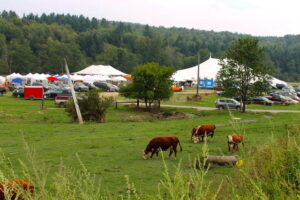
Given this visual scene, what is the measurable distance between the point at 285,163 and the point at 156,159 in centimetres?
1077

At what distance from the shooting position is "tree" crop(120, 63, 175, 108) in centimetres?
4719

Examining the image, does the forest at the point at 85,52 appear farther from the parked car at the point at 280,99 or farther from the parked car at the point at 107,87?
the parked car at the point at 280,99

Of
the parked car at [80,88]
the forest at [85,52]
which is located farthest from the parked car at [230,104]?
the forest at [85,52]

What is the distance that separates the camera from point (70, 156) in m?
19.5

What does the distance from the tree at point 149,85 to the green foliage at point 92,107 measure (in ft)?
30.8

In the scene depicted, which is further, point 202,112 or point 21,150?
point 202,112

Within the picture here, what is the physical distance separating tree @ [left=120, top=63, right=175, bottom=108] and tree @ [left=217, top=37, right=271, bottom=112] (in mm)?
6842

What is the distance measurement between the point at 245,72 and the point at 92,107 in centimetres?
1697

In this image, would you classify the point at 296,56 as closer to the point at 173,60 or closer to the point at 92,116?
the point at 173,60

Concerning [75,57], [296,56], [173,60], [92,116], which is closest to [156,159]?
[92,116]

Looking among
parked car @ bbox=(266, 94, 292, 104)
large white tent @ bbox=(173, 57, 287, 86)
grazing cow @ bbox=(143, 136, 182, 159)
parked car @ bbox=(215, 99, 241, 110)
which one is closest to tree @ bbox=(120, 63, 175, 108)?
parked car @ bbox=(215, 99, 241, 110)

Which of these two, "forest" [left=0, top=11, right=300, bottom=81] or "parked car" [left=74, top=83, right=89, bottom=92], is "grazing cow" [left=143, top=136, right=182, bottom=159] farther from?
"forest" [left=0, top=11, right=300, bottom=81]

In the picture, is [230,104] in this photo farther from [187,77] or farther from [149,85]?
[187,77]

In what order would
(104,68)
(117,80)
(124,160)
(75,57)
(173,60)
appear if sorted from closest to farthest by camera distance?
1. (124,160)
2. (117,80)
3. (104,68)
4. (75,57)
5. (173,60)
